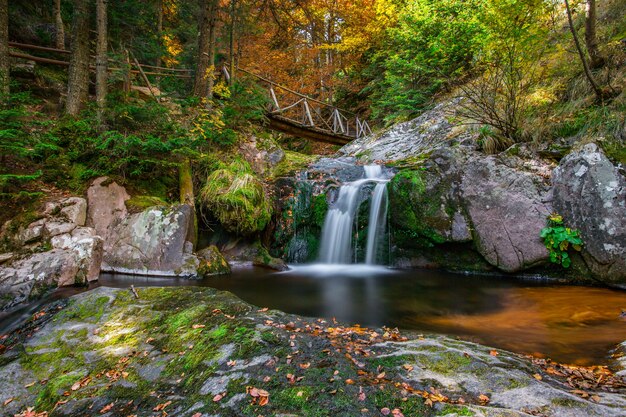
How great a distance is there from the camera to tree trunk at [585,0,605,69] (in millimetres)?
5754

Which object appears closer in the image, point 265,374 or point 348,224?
point 265,374

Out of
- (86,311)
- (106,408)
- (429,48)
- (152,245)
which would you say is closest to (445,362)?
(106,408)

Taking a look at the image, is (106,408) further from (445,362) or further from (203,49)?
(203,49)

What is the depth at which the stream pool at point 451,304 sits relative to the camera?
3383mm

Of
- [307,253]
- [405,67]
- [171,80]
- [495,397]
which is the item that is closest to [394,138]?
[405,67]

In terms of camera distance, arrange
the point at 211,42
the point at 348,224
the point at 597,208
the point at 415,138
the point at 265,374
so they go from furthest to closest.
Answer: the point at 415,138 < the point at 211,42 < the point at 348,224 < the point at 597,208 < the point at 265,374

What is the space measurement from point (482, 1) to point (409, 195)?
696 cm

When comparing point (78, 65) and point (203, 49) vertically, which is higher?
point (203, 49)

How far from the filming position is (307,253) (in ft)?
25.8

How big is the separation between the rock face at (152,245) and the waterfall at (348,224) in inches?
121

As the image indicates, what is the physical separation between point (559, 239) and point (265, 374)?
220 inches

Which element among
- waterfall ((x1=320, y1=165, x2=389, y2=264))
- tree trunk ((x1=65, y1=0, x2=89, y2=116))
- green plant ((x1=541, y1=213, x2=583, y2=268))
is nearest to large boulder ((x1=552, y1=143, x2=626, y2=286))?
green plant ((x1=541, y1=213, x2=583, y2=268))

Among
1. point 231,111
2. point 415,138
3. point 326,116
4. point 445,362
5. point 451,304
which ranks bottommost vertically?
point 451,304

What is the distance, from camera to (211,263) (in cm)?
618
